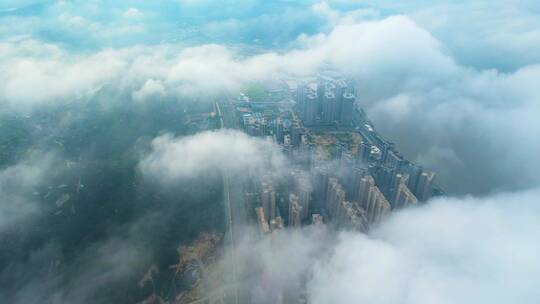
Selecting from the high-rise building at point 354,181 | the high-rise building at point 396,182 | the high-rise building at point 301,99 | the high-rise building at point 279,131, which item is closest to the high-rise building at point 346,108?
the high-rise building at point 301,99

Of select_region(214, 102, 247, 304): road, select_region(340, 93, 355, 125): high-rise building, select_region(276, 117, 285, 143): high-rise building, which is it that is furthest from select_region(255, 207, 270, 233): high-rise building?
select_region(340, 93, 355, 125): high-rise building

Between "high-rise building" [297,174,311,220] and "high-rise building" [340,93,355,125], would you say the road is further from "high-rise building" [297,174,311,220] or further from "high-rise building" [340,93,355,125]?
"high-rise building" [340,93,355,125]

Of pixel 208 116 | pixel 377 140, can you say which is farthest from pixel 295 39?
pixel 377 140

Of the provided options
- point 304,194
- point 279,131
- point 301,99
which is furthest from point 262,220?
point 301,99

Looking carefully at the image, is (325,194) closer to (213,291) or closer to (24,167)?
(213,291)

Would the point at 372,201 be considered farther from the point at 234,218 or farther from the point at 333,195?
the point at 234,218

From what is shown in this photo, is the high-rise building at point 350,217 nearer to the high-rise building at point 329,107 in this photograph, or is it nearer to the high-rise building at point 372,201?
the high-rise building at point 372,201
